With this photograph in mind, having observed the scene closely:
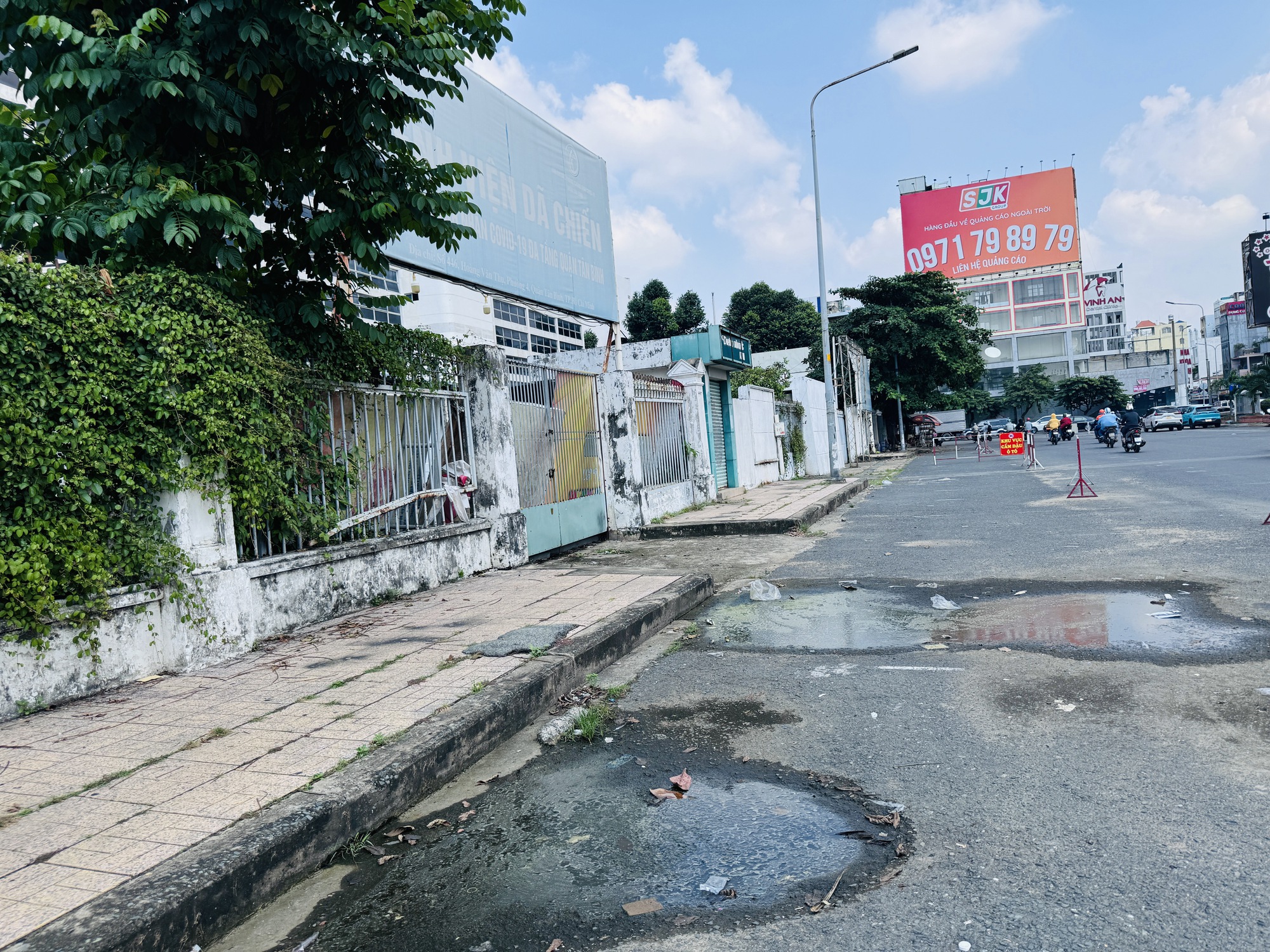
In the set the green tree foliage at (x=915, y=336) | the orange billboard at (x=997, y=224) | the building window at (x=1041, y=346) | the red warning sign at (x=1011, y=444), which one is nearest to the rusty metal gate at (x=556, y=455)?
the red warning sign at (x=1011, y=444)

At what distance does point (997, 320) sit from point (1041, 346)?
5.20 m

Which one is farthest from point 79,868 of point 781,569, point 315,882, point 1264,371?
point 1264,371

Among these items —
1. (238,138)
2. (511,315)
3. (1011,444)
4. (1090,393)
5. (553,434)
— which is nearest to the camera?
(238,138)

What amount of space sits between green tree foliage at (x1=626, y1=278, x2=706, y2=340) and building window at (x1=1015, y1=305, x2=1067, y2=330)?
2030 inches

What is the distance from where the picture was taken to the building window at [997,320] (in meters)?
90.6

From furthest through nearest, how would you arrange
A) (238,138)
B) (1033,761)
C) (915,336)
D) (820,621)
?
(915,336) → (820,621) → (238,138) → (1033,761)

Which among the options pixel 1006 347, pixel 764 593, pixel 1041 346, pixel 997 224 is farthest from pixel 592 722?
pixel 1041 346

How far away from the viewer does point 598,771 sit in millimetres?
3619

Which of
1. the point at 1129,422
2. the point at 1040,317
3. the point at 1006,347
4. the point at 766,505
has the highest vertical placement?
the point at 1040,317

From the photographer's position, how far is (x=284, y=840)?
2859 millimetres

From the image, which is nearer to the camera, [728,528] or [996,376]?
[728,528]

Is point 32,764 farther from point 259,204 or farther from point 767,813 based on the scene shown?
point 259,204

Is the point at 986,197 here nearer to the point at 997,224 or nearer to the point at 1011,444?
the point at 997,224

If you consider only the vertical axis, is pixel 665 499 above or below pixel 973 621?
above
